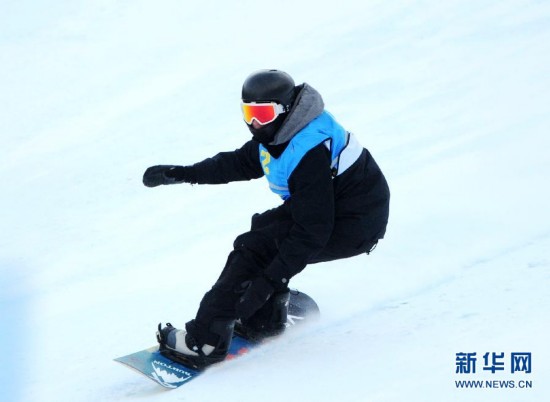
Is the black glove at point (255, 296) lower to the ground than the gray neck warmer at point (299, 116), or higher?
lower

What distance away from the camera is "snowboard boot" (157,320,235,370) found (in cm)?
437

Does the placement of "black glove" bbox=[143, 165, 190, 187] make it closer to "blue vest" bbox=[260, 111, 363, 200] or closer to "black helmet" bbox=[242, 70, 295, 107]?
"blue vest" bbox=[260, 111, 363, 200]

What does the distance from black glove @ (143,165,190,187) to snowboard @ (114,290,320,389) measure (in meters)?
0.86

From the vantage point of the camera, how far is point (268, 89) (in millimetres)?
4215

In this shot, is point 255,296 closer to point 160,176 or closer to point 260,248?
point 260,248

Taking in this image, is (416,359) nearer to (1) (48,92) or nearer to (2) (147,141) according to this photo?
(2) (147,141)

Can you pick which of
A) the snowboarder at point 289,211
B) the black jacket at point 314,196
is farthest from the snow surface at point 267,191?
the black jacket at point 314,196

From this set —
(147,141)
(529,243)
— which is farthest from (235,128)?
(529,243)

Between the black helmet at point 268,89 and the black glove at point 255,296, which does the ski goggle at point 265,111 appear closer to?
A: the black helmet at point 268,89

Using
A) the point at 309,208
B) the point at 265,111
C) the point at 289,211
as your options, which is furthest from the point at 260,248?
the point at 265,111

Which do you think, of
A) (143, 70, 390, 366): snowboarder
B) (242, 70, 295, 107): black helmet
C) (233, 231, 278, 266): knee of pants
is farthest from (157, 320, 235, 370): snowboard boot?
(242, 70, 295, 107): black helmet

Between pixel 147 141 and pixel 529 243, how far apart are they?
15.1ft

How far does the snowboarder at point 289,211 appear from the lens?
4141 mm

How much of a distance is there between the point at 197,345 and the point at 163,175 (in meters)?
0.95
